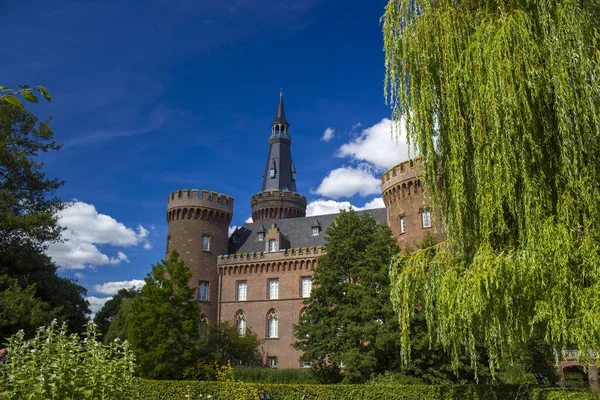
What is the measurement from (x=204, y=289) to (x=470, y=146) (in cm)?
3133

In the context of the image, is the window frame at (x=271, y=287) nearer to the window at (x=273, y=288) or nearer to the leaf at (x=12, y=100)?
the window at (x=273, y=288)

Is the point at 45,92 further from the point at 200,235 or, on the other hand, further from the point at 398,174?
the point at 200,235

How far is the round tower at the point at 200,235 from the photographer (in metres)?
38.2

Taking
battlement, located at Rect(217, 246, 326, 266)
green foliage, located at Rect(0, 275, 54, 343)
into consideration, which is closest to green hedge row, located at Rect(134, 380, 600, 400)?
green foliage, located at Rect(0, 275, 54, 343)

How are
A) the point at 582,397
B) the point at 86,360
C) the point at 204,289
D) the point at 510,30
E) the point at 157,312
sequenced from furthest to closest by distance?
the point at 204,289 < the point at 157,312 < the point at 582,397 < the point at 510,30 < the point at 86,360

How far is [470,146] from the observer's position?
1052cm

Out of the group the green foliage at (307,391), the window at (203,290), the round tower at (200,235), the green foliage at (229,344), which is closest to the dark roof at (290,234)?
the round tower at (200,235)

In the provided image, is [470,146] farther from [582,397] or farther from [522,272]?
[582,397]

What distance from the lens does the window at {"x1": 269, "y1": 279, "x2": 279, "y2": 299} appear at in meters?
37.9

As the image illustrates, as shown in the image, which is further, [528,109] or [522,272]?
[528,109]

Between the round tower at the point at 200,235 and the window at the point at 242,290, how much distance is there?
182 cm

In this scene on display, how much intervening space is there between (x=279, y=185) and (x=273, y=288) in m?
11.7

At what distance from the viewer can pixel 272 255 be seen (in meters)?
38.3

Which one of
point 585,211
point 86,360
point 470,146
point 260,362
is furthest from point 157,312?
point 585,211
